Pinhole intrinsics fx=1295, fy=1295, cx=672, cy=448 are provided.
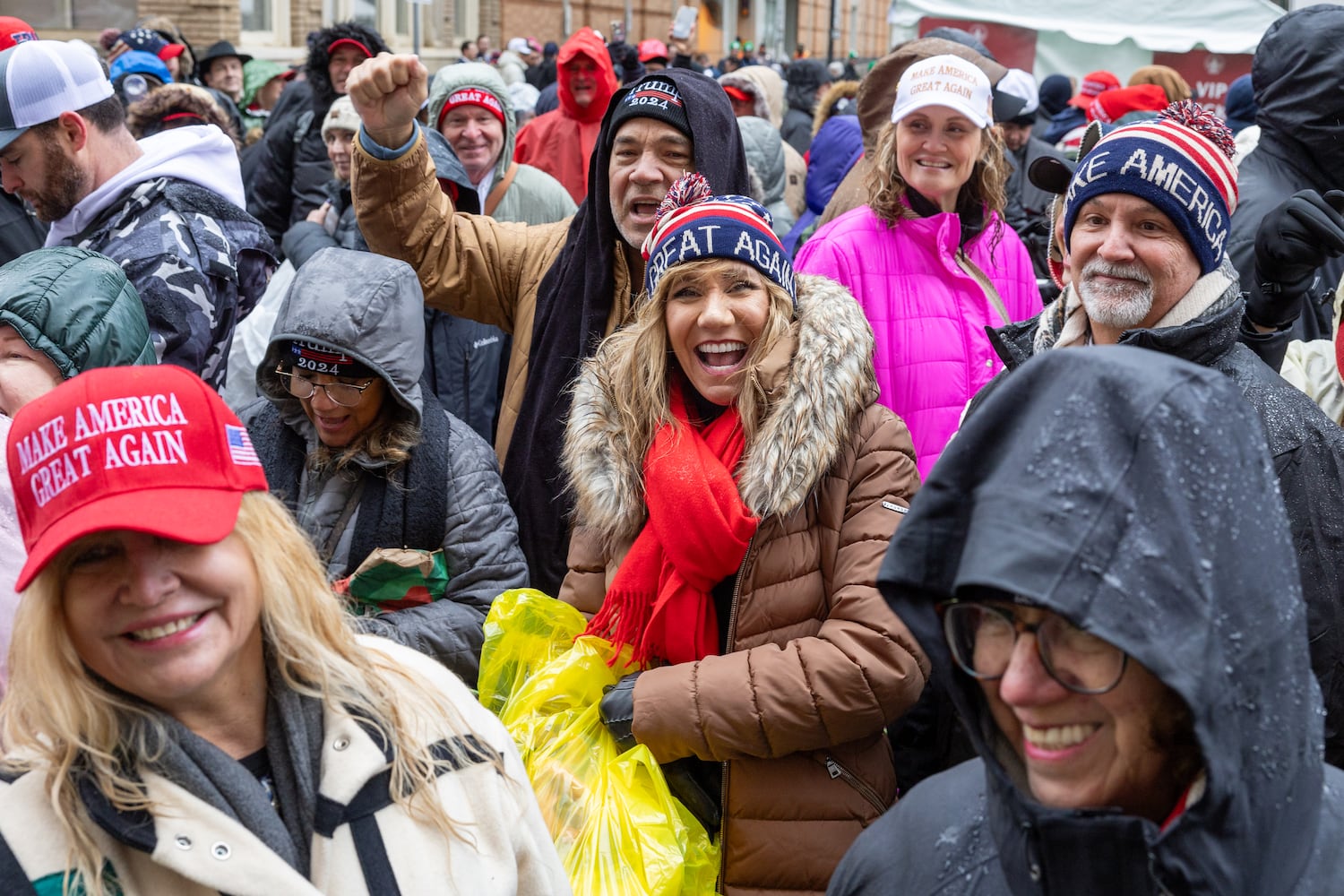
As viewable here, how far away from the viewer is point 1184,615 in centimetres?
119

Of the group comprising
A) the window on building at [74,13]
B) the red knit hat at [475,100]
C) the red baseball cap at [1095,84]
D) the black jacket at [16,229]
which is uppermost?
the window on building at [74,13]

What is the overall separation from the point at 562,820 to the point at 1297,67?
10.4ft

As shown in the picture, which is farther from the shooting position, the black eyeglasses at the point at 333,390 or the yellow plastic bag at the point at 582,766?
the black eyeglasses at the point at 333,390

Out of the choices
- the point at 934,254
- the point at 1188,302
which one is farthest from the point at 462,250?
the point at 1188,302

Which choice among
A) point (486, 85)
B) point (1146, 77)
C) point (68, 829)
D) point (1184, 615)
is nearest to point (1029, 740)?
point (1184, 615)

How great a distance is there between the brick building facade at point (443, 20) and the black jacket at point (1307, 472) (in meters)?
9.83

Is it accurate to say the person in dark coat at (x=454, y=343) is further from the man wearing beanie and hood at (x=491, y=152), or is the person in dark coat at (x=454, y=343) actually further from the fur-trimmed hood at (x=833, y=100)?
the fur-trimmed hood at (x=833, y=100)

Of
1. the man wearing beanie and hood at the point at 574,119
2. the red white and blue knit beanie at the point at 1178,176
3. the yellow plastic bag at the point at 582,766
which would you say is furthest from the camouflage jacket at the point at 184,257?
the man wearing beanie and hood at the point at 574,119

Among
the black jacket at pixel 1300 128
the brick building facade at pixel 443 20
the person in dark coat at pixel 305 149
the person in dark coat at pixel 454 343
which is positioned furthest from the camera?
the brick building facade at pixel 443 20

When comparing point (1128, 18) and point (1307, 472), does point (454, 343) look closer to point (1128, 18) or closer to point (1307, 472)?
point (1307, 472)

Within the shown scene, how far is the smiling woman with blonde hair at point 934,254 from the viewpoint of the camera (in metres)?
3.63

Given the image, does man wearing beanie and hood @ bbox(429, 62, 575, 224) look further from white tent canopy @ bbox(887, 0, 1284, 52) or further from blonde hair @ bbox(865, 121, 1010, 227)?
white tent canopy @ bbox(887, 0, 1284, 52)

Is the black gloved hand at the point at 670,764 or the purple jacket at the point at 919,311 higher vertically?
the purple jacket at the point at 919,311

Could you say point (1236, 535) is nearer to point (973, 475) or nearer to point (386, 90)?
point (973, 475)
